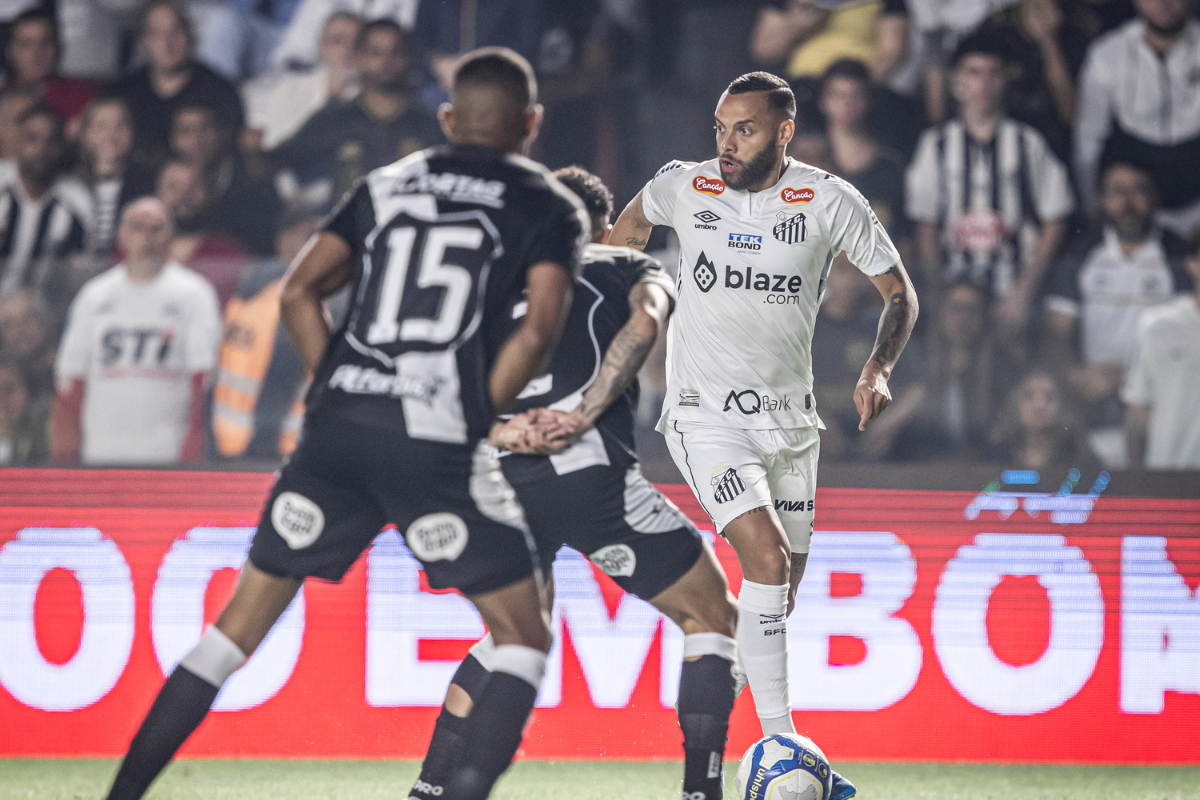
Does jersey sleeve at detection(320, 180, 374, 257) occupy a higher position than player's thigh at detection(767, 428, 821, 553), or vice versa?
jersey sleeve at detection(320, 180, 374, 257)

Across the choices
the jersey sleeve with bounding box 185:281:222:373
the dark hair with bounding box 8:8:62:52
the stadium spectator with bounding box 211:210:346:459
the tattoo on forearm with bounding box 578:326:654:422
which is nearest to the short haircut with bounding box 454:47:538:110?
the tattoo on forearm with bounding box 578:326:654:422

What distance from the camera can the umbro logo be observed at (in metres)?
3.68

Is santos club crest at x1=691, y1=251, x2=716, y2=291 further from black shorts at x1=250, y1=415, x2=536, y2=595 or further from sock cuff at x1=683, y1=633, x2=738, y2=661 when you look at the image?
black shorts at x1=250, y1=415, x2=536, y2=595

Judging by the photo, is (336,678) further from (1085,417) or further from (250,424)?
(1085,417)

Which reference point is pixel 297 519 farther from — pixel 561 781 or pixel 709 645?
pixel 561 781

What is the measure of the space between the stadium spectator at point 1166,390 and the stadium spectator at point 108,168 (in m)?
4.80

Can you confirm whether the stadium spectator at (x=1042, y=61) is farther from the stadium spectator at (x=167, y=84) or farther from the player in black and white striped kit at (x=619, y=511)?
the stadium spectator at (x=167, y=84)

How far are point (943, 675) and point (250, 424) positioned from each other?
3063 millimetres

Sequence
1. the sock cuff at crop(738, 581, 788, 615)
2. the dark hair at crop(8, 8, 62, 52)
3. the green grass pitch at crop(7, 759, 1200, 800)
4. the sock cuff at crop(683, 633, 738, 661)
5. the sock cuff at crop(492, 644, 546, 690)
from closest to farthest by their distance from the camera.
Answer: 1. the sock cuff at crop(492, 644, 546, 690)
2. the sock cuff at crop(683, 633, 738, 661)
3. the sock cuff at crop(738, 581, 788, 615)
4. the green grass pitch at crop(7, 759, 1200, 800)
5. the dark hair at crop(8, 8, 62, 52)

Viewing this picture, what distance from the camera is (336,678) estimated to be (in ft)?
14.5

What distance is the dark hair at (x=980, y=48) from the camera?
6.18 metres

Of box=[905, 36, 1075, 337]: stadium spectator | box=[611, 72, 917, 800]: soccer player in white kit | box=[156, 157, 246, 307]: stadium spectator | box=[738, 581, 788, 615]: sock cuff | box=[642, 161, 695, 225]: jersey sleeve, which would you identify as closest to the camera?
box=[738, 581, 788, 615]: sock cuff

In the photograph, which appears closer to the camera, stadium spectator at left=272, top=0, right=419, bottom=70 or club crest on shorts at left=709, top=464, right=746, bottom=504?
club crest on shorts at left=709, top=464, right=746, bottom=504

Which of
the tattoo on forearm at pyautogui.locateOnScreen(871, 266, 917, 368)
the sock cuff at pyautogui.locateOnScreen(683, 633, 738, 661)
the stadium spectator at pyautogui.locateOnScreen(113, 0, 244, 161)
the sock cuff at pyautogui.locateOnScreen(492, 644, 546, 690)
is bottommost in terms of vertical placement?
the sock cuff at pyautogui.locateOnScreen(683, 633, 738, 661)
